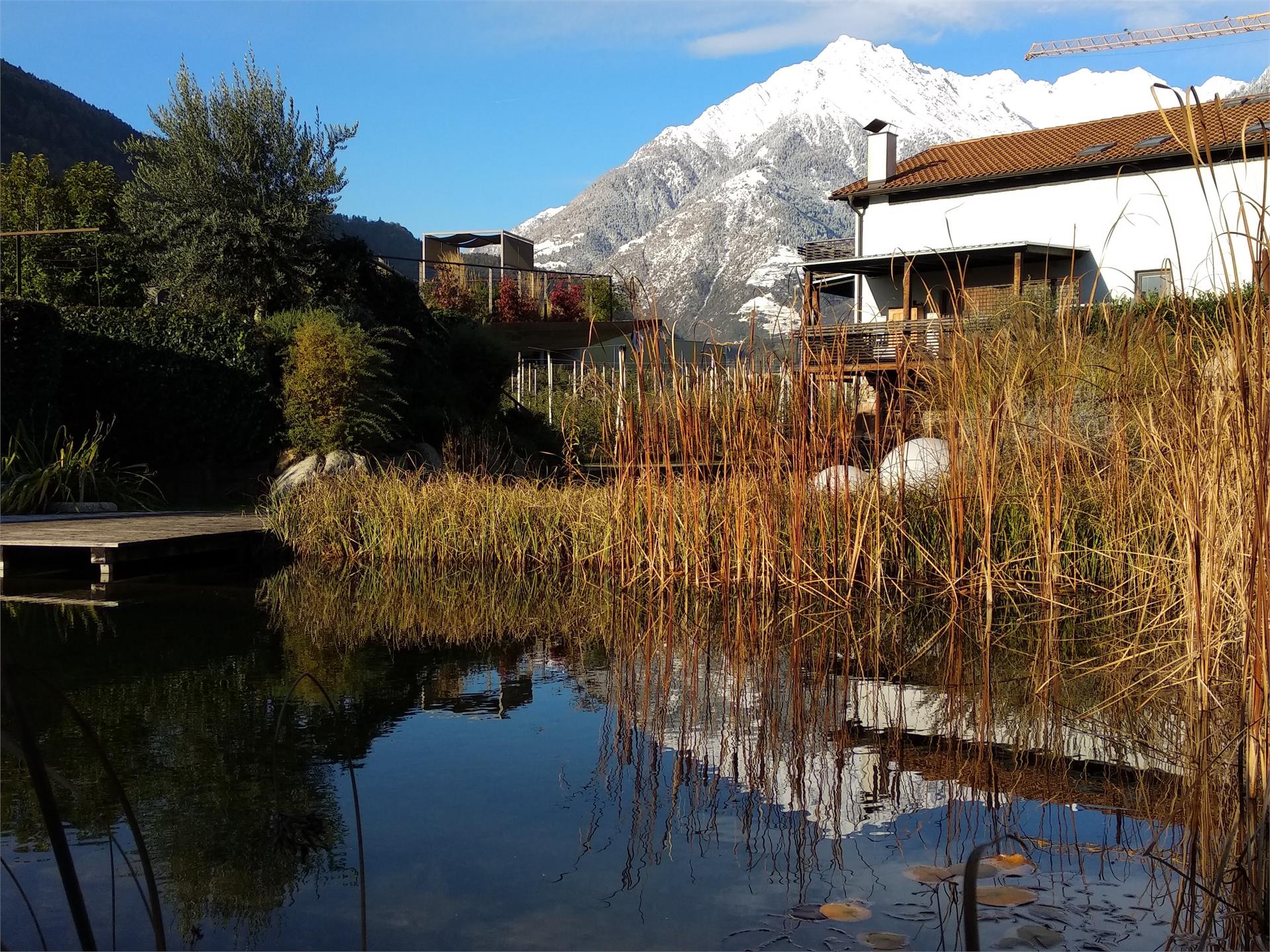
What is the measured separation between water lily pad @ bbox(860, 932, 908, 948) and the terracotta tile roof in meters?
17.7

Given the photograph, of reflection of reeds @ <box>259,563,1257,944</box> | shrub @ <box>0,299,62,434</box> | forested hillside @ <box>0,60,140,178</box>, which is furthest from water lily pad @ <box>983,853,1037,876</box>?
forested hillside @ <box>0,60,140,178</box>

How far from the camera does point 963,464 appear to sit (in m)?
4.92

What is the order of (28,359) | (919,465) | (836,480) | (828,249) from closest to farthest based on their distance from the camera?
(836,480) → (919,465) → (28,359) → (828,249)

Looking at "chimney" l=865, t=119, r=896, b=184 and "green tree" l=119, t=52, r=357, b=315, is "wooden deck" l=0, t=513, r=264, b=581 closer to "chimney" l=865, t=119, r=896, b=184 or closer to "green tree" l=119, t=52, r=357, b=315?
"green tree" l=119, t=52, r=357, b=315

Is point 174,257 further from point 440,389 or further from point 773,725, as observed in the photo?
point 773,725

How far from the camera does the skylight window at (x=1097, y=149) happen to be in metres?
18.8

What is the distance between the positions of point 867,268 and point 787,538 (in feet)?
52.6

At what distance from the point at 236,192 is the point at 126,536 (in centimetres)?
509

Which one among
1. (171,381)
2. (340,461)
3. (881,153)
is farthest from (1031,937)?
(881,153)

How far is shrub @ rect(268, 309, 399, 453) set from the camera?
33.2ft

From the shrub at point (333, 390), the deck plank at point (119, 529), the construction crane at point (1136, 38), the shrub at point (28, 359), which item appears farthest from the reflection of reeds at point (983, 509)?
the construction crane at point (1136, 38)

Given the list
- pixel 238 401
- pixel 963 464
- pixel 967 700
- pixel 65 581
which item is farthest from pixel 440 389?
pixel 967 700

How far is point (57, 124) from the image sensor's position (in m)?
34.7

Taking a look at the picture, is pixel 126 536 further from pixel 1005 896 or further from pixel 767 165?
pixel 767 165
